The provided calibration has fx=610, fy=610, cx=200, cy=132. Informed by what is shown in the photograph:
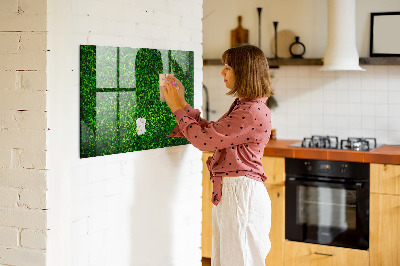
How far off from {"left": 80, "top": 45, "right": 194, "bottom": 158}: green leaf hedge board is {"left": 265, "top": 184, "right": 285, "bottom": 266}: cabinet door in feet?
5.03

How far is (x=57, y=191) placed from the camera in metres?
2.37

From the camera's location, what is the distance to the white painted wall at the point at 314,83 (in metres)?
4.77

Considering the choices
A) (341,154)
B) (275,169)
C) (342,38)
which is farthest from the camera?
(342,38)

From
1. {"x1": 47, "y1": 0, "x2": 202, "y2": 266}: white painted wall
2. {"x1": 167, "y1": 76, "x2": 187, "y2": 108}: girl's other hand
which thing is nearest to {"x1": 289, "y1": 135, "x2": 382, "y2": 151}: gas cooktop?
{"x1": 47, "y1": 0, "x2": 202, "y2": 266}: white painted wall

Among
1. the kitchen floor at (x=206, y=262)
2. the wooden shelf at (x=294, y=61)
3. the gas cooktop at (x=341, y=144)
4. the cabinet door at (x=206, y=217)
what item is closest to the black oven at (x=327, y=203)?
the gas cooktop at (x=341, y=144)

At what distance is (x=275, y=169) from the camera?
447 centimetres

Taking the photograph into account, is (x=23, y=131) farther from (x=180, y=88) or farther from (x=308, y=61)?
(x=308, y=61)

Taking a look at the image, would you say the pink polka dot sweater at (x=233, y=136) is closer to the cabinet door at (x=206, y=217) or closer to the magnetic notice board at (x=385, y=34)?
the cabinet door at (x=206, y=217)

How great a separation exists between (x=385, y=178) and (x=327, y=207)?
19.1 inches

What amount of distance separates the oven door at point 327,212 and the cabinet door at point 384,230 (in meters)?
0.05

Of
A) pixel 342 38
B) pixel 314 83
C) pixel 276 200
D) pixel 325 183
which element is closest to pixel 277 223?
pixel 276 200

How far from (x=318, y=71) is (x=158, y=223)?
2497 millimetres

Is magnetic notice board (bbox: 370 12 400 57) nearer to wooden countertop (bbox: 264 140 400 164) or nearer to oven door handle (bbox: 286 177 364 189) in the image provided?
wooden countertop (bbox: 264 140 400 164)

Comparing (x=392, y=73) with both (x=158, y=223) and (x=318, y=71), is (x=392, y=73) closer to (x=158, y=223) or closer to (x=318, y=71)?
(x=318, y=71)
